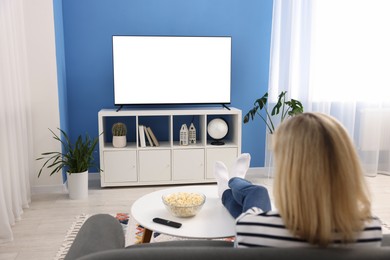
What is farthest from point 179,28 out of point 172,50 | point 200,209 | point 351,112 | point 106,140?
point 200,209

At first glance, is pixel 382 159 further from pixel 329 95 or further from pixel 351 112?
pixel 329 95

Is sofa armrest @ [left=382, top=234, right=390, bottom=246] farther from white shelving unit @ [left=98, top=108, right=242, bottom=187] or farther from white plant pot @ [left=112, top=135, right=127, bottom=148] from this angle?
white plant pot @ [left=112, top=135, right=127, bottom=148]

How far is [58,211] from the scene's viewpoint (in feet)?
9.82

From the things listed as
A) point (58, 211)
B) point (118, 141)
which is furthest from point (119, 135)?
point (58, 211)

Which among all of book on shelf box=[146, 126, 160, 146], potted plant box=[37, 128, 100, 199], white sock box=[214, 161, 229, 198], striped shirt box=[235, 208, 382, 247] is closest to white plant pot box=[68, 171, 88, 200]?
potted plant box=[37, 128, 100, 199]

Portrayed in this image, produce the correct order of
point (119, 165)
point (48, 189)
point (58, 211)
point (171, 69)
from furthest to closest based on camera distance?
point (171, 69), point (119, 165), point (48, 189), point (58, 211)

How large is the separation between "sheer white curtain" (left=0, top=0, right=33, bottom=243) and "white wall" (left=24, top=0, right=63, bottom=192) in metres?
0.12

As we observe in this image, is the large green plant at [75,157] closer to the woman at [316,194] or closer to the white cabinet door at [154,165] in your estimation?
the white cabinet door at [154,165]

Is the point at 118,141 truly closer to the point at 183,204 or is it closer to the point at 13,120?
the point at 13,120

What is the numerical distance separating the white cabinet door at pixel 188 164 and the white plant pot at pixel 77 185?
85 centimetres

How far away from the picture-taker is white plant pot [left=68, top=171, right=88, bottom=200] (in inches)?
128

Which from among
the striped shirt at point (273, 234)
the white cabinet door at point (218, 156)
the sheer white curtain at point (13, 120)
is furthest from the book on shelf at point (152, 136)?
the striped shirt at point (273, 234)

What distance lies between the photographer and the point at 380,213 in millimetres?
3004

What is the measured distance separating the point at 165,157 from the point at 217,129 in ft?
1.88
